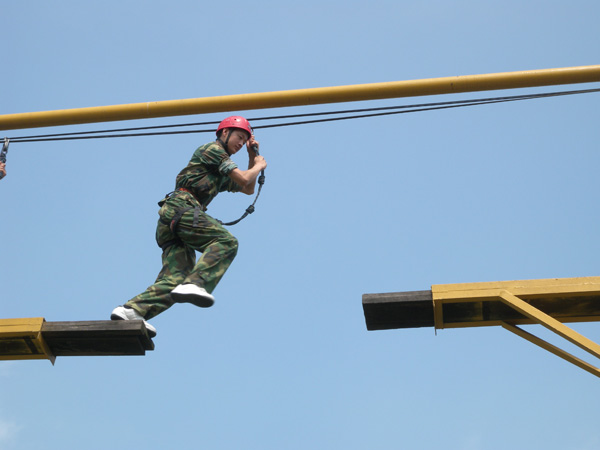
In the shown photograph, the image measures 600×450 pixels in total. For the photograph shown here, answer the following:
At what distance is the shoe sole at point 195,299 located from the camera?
7.92 m

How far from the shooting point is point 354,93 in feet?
30.5

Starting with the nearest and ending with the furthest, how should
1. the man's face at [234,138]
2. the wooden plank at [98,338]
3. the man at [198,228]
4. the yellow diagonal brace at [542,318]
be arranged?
the yellow diagonal brace at [542,318] < the wooden plank at [98,338] < the man at [198,228] < the man's face at [234,138]

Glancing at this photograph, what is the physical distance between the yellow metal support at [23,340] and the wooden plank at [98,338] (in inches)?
2.2

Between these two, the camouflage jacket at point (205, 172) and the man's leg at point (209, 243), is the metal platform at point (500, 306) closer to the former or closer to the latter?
the man's leg at point (209, 243)

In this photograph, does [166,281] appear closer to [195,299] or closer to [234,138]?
[195,299]

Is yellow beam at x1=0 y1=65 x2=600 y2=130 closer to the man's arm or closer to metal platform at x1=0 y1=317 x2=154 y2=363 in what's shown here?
the man's arm

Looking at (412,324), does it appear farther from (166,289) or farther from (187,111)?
(187,111)

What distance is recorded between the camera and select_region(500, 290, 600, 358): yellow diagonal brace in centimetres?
711

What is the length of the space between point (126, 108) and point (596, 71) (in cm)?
456

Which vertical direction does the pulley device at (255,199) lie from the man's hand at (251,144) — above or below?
below

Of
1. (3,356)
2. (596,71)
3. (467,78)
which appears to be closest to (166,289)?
(3,356)

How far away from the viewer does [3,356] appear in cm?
802

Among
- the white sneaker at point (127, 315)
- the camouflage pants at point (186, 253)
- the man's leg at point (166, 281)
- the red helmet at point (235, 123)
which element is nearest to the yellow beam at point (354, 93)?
the red helmet at point (235, 123)

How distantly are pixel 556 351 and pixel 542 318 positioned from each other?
0.27 metres
